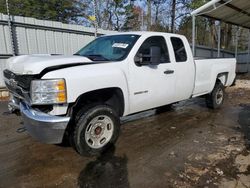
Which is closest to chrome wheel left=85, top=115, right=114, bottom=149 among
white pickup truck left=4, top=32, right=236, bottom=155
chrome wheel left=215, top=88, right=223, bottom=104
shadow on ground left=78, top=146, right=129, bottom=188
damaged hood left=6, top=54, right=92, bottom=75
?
white pickup truck left=4, top=32, right=236, bottom=155

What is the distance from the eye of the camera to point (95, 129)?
3734 millimetres

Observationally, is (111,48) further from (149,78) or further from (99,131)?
(99,131)

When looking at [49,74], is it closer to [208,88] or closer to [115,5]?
[208,88]

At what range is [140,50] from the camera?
14.2 ft

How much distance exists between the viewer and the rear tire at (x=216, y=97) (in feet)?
21.6

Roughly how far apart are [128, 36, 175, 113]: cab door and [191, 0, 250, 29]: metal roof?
664 centimetres

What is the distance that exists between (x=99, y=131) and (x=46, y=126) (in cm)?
93

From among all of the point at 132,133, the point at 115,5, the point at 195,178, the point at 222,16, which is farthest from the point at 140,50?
the point at 115,5

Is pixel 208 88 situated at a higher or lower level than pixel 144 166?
higher

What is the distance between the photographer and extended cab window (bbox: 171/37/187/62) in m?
5.12

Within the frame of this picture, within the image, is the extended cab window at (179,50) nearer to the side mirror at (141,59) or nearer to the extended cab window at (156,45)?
the extended cab window at (156,45)

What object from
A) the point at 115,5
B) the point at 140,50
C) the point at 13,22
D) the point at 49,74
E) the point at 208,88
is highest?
Answer: the point at 115,5

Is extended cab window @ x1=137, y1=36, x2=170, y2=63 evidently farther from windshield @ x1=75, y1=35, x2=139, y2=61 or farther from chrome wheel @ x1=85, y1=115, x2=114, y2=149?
chrome wheel @ x1=85, y1=115, x2=114, y2=149

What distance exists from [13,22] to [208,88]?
711cm
